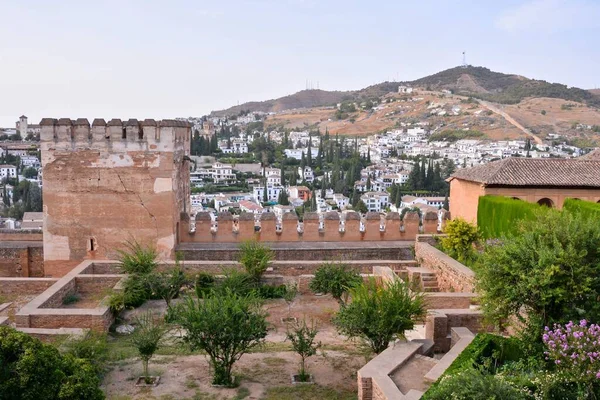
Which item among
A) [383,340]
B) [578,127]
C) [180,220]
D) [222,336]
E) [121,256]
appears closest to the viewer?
[222,336]

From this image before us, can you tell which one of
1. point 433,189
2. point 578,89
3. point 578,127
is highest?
point 578,89

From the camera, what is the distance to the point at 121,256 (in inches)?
484

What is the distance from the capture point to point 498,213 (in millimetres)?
15000

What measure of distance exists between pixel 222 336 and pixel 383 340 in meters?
2.16

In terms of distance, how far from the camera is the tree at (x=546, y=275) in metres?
6.88

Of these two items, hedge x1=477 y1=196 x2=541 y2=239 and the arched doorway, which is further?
the arched doorway

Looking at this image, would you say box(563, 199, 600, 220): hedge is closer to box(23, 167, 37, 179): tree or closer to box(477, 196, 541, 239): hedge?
box(477, 196, 541, 239): hedge

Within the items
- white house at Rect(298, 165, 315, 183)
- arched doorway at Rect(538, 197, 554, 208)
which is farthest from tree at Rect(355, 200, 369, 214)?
arched doorway at Rect(538, 197, 554, 208)

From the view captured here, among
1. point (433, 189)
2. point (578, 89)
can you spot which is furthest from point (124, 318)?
point (578, 89)

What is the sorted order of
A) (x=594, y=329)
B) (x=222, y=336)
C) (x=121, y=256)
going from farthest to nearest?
(x=121, y=256) < (x=222, y=336) < (x=594, y=329)

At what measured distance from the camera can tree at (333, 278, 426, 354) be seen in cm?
748

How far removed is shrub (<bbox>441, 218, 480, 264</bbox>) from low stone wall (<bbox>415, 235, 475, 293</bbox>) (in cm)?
38

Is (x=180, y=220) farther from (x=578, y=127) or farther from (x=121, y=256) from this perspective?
(x=578, y=127)

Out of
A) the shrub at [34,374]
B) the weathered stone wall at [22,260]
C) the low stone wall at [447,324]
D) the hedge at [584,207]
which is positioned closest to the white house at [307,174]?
the hedge at [584,207]
